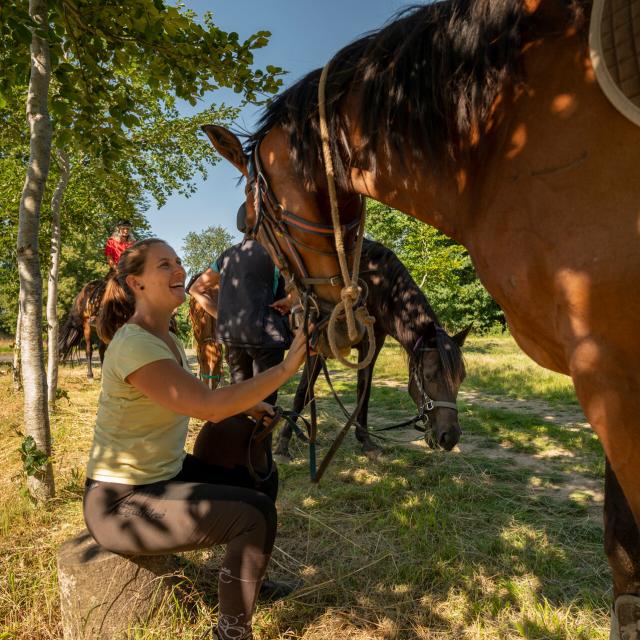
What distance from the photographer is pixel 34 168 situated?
118 inches

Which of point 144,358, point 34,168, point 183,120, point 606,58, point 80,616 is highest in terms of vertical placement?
point 183,120

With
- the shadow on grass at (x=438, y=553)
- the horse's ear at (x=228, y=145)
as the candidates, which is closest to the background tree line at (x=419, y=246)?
the shadow on grass at (x=438, y=553)

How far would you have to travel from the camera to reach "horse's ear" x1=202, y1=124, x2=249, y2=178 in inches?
75.3

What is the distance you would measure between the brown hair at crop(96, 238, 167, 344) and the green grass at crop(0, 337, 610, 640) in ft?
4.22

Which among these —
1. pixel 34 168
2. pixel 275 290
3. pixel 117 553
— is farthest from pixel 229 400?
pixel 34 168

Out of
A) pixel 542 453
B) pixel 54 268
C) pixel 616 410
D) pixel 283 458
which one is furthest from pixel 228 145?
pixel 54 268

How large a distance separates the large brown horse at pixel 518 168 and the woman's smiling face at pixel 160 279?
0.62 metres

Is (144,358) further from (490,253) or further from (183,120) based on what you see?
(183,120)

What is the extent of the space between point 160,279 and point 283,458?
302 cm

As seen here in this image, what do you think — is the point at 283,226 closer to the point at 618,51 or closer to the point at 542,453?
the point at 618,51

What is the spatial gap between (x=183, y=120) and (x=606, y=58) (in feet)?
27.4

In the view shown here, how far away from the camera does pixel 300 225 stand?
173cm

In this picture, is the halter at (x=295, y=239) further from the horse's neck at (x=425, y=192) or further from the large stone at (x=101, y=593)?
the large stone at (x=101, y=593)

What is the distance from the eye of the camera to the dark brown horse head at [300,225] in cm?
173
